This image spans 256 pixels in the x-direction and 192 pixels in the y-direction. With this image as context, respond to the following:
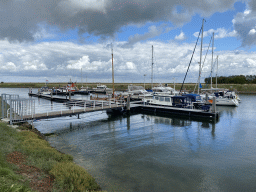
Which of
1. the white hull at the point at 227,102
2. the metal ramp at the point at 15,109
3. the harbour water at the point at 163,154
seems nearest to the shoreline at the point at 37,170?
the harbour water at the point at 163,154

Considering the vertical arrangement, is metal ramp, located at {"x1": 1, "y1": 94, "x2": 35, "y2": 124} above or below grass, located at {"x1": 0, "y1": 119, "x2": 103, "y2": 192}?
above

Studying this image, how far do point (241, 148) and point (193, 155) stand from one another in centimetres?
501

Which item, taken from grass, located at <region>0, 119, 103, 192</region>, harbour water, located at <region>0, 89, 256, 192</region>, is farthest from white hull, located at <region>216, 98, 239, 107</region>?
grass, located at <region>0, 119, 103, 192</region>

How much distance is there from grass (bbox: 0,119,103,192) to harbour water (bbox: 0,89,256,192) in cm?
157

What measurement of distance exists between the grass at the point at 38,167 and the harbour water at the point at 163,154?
157 cm

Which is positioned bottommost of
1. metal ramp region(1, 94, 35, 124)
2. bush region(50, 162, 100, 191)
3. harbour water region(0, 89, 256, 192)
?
harbour water region(0, 89, 256, 192)

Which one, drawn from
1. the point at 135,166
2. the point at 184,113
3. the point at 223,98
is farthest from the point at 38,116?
the point at 223,98

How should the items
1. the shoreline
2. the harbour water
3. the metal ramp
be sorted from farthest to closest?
the metal ramp → the harbour water → the shoreline

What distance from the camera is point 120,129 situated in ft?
72.6

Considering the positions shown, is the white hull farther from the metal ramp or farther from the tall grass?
the tall grass

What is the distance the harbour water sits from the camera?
10055mm

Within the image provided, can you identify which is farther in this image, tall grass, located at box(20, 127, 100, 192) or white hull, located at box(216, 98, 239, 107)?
white hull, located at box(216, 98, 239, 107)

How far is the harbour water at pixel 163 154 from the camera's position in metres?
10.1

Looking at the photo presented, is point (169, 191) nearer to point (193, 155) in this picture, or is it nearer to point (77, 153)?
point (193, 155)
